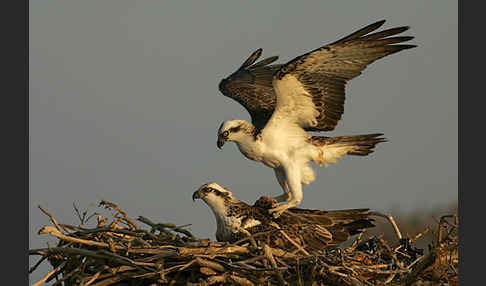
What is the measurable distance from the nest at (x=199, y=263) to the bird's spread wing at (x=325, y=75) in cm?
129

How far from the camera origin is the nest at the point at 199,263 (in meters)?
4.36

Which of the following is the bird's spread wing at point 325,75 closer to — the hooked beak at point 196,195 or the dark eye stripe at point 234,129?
the dark eye stripe at point 234,129

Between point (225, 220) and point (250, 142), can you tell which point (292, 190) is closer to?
point (250, 142)

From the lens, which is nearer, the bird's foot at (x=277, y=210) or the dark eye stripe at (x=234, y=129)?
the bird's foot at (x=277, y=210)

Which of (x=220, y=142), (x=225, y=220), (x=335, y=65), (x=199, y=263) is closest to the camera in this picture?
(x=199, y=263)

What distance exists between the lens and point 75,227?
479 centimetres

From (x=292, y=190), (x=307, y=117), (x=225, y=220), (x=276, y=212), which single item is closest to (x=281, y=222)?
(x=276, y=212)

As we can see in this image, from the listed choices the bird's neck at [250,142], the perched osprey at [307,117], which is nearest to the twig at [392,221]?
the perched osprey at [307,117]

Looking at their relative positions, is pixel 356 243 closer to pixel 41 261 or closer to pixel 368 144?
pixel 368 144

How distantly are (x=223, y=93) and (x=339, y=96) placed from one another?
1.58m

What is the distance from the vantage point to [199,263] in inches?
172

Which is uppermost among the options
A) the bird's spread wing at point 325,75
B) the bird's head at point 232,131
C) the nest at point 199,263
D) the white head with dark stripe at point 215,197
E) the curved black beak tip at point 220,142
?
the bird's spread wing at point 325,75

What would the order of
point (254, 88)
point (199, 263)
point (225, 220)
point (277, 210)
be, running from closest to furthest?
point (199, 263) → point (225, 220) → point (277, 210) → point (254, 88)

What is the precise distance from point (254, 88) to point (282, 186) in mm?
1381
